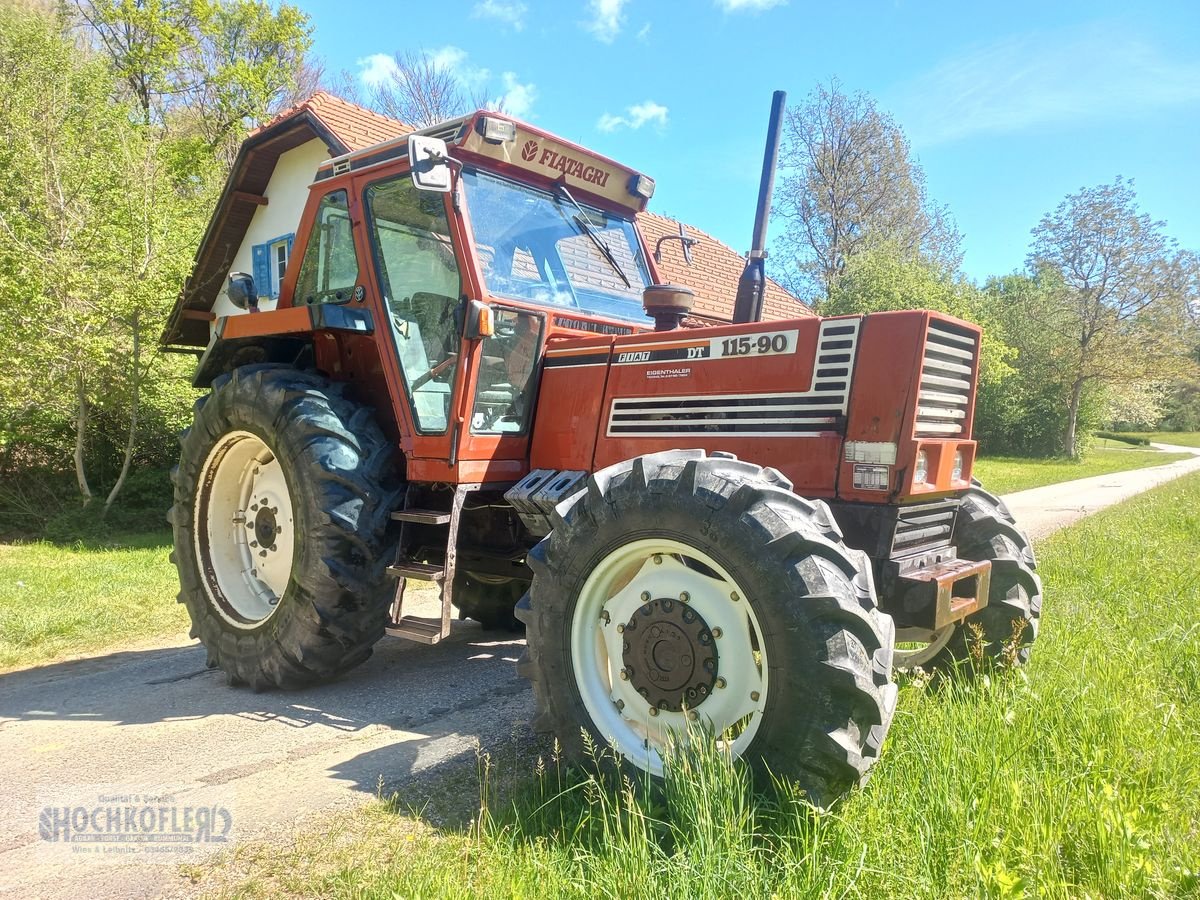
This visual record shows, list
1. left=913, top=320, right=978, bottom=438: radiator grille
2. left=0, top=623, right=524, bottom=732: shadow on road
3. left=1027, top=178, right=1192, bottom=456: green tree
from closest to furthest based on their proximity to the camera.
Answer: left=913, top=320, right=978, bottom=438: radiator grille → left=0, top=623, right=524, bottom=732: shadow on road → left=1027, top=178, right=1192, bottom=456: green tree

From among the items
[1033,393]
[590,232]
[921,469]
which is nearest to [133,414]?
[590,232]

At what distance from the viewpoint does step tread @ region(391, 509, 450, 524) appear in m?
3.72

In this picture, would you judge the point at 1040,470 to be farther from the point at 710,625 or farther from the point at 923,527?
the point at 710,625

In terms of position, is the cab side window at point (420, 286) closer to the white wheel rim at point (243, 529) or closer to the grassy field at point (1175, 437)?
the white wheel rim at point (243, 529)

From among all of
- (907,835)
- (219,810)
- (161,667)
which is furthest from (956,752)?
(161,667)

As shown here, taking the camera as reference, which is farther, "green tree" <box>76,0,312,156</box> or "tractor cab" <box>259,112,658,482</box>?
"green tree" <box>76,0,312,156</box>

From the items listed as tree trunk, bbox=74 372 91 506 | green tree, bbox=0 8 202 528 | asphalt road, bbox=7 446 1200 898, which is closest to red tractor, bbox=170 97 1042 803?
asphalt road, bbox=7 446 1200 898

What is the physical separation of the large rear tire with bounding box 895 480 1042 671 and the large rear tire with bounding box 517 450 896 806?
4.06 feet

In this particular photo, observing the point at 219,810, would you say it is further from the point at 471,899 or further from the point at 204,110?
the point at 204,110

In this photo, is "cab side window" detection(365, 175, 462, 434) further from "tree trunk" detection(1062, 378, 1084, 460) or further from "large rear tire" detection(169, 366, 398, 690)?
"tree trunk" detection(1062, 378, 1084, 460)

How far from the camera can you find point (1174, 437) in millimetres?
53250

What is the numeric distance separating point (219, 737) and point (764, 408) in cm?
283

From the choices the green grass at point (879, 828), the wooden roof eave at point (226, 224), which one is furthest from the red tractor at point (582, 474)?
the wooden roof eave at point (226, 224)

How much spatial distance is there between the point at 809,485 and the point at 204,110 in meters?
23.2
